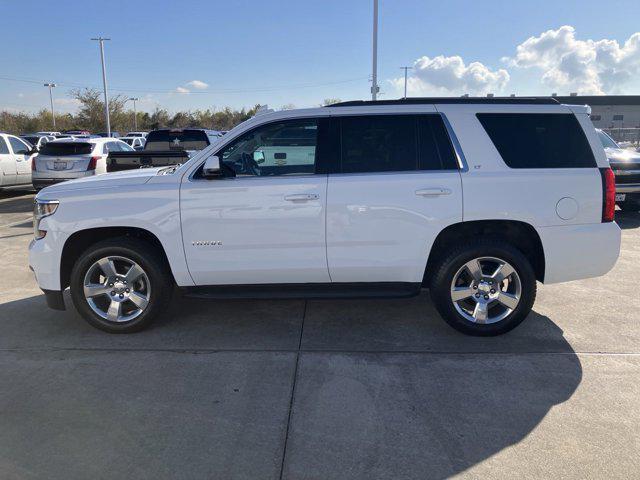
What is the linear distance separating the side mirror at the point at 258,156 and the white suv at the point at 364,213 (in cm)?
2

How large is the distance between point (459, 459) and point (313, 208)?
2203 mm

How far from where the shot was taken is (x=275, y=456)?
2.84 m

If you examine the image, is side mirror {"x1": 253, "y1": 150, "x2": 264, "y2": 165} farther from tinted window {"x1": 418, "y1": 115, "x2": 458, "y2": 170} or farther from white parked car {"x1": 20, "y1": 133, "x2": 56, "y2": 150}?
white parked car {"x1": 20, "y1": 133, "x2": 56, "y2": 150}

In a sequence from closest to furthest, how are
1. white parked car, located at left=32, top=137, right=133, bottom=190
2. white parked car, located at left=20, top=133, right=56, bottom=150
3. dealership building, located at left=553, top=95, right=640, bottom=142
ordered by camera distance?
1. white parked car, located at left=32, top=137, right=133, bottom=190
2. white parked car, located at left=20, top=133, right=56, bottom=150
3. dealership building, located at left=553, top=95, right=640, bottom=142

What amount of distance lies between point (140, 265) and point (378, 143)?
232cm

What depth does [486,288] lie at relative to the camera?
439 centimetres

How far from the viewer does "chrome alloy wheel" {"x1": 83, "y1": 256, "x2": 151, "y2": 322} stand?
447cm

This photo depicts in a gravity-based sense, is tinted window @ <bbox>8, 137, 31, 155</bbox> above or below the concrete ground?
above

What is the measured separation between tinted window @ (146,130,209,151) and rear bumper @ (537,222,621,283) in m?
8.66

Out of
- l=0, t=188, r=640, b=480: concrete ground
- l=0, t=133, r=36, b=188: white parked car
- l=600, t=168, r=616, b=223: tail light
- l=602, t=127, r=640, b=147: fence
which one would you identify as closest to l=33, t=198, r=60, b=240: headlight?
l=0, t=188, r=640, b=480: concrete ground

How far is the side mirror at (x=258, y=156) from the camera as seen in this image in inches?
176

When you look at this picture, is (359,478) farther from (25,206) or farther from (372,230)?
(25,206)

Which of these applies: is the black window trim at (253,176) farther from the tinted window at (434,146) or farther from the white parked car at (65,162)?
the white parked car at (65,162)

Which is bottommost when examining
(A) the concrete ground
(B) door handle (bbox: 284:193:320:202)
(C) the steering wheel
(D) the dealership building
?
(A) the concrete ground
